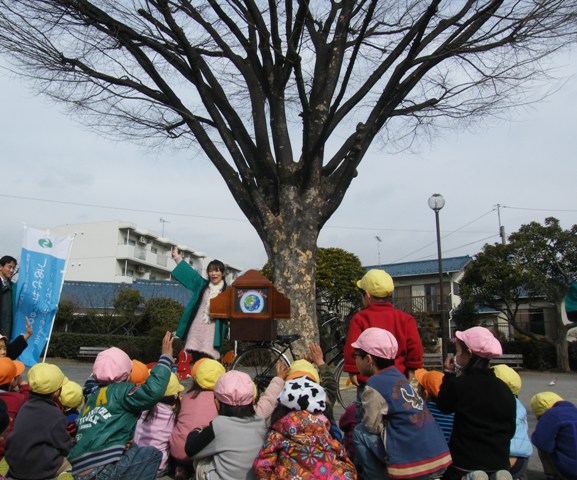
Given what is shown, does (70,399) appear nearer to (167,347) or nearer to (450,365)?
(167,347)

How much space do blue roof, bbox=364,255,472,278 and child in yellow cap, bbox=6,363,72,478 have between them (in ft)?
83.7

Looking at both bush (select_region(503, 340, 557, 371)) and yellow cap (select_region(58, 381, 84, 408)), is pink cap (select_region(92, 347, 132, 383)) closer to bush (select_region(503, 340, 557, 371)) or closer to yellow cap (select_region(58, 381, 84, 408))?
yellow cap (select_region(58, 381, 84, 408))

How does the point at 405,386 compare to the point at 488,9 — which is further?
the point at 488,9

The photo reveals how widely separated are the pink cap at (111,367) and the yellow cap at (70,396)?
91 centimetres

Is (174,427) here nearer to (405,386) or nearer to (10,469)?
(10,469)

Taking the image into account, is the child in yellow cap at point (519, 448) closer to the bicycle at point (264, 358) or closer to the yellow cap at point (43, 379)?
the bicycle at point (264, 358)

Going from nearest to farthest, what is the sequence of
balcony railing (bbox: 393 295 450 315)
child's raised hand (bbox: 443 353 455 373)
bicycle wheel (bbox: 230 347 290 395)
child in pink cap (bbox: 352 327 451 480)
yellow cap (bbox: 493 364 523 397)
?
child in pink cap (bbox: 352 327 451 480), child's raised hand (bbox: 443 353 455 373), yellow cap (bbox: 493 364 523 397), bicycle wheel (bbox: 230 347 290 395), balcony railing (bbox: 393 295 450 315)

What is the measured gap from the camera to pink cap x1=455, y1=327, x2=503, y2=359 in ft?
9.64

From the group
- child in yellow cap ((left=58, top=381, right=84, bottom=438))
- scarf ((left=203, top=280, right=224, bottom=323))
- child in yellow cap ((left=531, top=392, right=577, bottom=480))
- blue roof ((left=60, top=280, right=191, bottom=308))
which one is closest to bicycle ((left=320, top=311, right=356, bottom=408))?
scarf ((left=203, top=280, right=224, bottom=323))

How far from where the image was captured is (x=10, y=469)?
116 inches

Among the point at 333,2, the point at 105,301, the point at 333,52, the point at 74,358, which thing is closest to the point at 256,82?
the point at 333,52

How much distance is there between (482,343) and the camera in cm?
296

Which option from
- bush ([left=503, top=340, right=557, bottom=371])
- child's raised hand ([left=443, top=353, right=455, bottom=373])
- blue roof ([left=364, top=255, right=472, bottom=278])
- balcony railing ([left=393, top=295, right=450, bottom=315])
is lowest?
bush ([left=503, top=340, right=557, bottom=371])

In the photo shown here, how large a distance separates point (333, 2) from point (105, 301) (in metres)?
18.9
